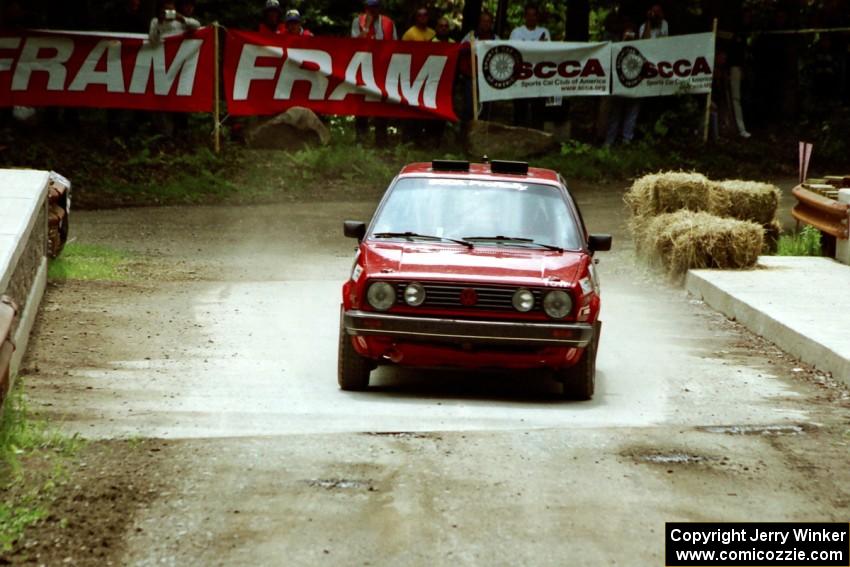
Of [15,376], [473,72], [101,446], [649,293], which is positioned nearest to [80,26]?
[473,72]

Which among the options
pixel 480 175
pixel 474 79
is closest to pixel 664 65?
pixel 474 79

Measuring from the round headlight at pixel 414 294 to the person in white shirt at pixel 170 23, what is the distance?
1357cm

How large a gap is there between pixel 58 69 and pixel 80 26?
2.61 meters

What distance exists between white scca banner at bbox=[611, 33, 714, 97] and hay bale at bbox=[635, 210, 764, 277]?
9.04 metres

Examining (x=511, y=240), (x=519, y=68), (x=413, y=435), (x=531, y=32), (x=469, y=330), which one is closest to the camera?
(x=413, y=435)

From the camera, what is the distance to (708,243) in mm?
14812

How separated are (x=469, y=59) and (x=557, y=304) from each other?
1461 cm

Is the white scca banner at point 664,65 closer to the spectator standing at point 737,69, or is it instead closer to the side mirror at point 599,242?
the spectator standing at point 737,69

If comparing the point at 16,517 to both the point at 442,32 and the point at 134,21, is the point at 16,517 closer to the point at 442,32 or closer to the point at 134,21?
the point at 134,21

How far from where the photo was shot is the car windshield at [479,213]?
1008 centimetres

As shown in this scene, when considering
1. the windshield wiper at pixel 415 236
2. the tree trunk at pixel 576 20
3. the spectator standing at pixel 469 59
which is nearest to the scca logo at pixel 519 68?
the spectator standing at pixel 469 59

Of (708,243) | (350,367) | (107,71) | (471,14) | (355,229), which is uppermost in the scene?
(471,14)

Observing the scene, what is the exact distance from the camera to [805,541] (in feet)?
20.6

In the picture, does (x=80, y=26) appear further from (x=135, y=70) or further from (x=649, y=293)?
(x=649, y=293)
